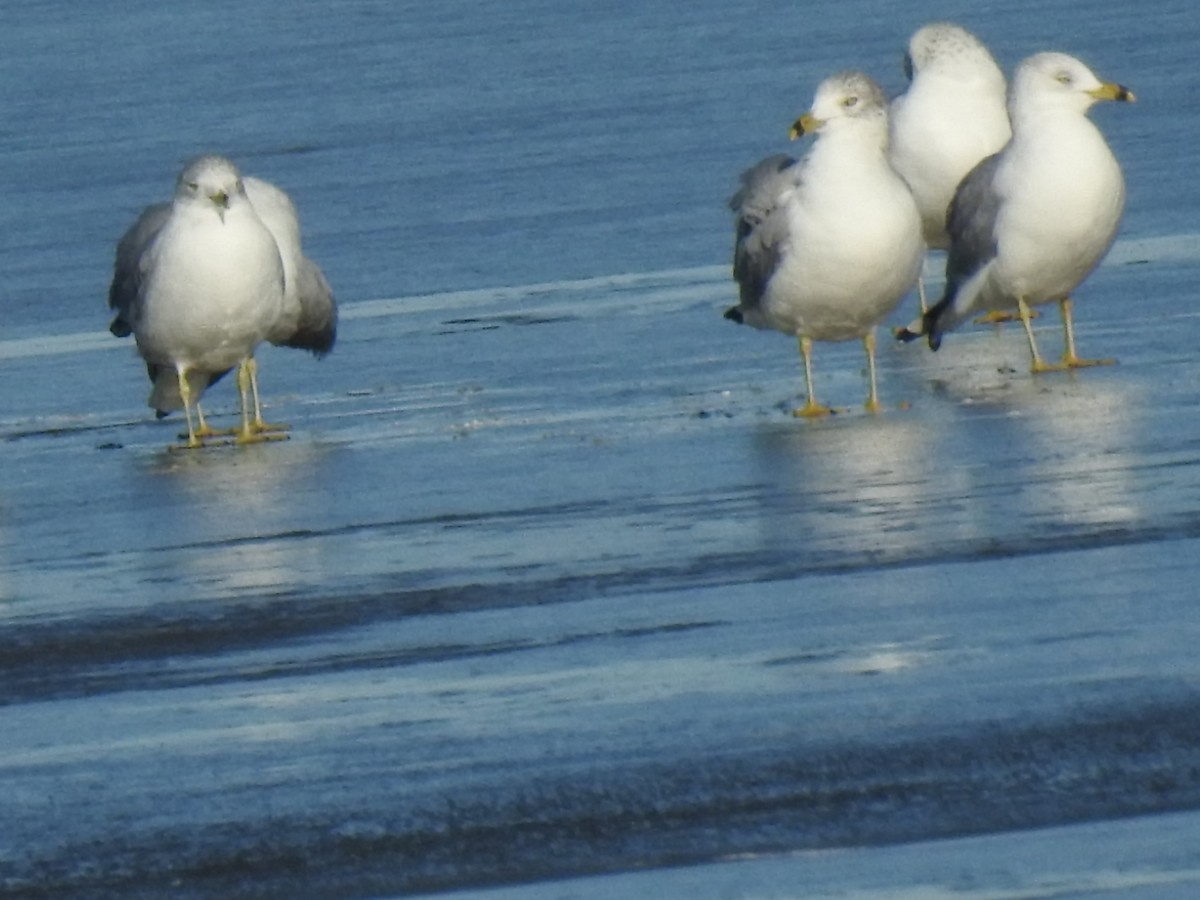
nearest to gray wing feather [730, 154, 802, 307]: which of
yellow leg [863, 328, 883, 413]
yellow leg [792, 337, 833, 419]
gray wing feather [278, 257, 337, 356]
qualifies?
yellow leg [792, 337, 833, 419]

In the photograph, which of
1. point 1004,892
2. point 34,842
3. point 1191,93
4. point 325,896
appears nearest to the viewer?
point 1004,892

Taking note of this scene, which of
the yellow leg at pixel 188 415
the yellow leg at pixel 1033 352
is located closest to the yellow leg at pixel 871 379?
the yellow leg at pixel 1033 352

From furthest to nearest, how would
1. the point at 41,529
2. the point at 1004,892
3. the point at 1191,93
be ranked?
the point at 1191,93 → the point at 41,529 → the point at 1004,892

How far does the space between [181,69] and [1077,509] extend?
54.9 ft

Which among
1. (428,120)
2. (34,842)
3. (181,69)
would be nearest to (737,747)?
(34,842)

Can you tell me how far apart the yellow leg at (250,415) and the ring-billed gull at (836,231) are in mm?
1777

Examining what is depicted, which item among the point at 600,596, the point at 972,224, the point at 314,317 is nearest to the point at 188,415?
the point at 314,317

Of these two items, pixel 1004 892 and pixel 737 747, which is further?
pixel 737 747

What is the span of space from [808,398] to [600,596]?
324 cm

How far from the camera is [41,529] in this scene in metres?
9.27

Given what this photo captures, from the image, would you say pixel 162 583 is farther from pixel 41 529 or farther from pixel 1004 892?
pixel 1004 892

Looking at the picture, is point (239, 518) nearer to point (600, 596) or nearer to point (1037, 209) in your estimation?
point (600, 596)

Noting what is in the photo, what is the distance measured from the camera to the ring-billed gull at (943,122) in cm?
1321

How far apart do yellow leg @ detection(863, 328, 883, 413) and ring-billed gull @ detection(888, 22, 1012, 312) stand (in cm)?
196
